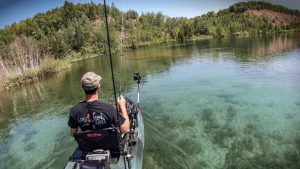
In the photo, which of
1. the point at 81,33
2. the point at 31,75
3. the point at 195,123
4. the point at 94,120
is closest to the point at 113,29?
the point at 81,33

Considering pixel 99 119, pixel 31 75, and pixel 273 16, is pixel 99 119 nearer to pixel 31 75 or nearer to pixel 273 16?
pixel 31 75

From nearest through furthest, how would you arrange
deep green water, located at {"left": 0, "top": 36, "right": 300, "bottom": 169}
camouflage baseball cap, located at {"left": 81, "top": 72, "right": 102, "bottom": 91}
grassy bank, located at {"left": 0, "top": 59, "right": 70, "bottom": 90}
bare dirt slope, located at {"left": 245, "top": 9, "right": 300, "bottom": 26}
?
camouflage baseball cap, located at {"left": 81, "top": 72, "right": 102, "bottom": 91} < deep green water, located at {"left": 0, "top": 36, "right": 300, "bottom": 169} < grassy bank, located at {"left": 0, "top": 59, "right": 70, "bottom": 90} < bare dirt slope, located at {"left": 245, "top": 9, "right": 300, "bottom": 26}

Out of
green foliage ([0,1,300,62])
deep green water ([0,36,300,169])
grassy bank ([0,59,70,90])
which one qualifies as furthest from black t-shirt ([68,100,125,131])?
green foliage ([0,1,300,62])

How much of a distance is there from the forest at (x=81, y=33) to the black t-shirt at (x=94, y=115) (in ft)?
37.5

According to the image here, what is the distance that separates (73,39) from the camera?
6038cm

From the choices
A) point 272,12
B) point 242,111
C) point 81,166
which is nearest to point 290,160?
point 242,111

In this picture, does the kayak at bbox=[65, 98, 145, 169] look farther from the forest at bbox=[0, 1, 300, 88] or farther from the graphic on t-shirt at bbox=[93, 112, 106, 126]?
the forest at bbox=[0, 1, 300, 88]

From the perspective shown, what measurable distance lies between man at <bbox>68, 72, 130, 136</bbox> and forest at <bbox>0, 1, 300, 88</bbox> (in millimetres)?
11409

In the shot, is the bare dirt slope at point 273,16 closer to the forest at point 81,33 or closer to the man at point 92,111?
the forest at point 81,33

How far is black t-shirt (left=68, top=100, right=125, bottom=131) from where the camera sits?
378 centimetres

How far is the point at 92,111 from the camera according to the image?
379 cm

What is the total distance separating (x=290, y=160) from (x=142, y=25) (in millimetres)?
102313

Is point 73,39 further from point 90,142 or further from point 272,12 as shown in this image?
point 272,12

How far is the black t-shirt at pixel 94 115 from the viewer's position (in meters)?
3.78
